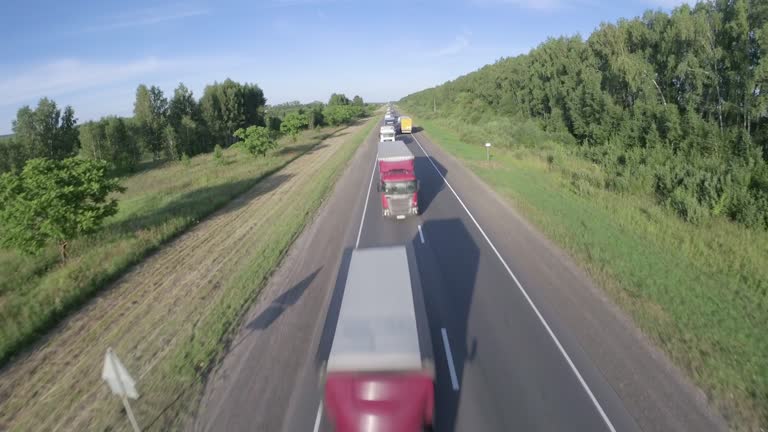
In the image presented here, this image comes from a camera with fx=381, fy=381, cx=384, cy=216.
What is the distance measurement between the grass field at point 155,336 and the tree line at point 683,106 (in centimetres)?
1904

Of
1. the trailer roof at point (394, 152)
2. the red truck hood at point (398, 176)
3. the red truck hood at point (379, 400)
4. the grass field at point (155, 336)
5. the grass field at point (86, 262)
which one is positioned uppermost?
the trailer roof at point (394, 152)

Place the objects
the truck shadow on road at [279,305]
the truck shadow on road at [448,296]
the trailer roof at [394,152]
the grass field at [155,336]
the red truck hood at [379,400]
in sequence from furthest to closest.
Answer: the trailer roof at [394,152], the truck shadow on road at [279,305], the grass field at [155,336], the truck shadow on road at [448,296], the red truck hood at [379,400]

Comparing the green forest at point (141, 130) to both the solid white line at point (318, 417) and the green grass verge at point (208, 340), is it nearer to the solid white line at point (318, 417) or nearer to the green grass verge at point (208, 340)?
the green grass verge at point (208, 340)

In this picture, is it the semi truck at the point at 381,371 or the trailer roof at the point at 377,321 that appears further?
the trailer roof at the point at 377,321

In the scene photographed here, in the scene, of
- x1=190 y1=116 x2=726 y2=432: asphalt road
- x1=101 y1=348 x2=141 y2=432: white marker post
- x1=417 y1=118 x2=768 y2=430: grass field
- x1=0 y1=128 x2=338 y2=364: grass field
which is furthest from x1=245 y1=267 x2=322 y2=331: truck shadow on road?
x1=417 y1=118 x2=768 y2=430: grass field

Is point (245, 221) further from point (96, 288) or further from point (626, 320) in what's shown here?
point (626, 320)

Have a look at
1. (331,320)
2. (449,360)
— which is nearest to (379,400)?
(449,360)

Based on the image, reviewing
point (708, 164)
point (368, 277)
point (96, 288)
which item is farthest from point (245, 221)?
point (708, 164)

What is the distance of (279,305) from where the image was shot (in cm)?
1174

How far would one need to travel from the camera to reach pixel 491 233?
16375mm

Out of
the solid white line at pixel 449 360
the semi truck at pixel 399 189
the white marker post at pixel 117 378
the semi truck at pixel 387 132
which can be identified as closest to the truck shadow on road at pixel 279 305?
the white marker post at pixel 117 378

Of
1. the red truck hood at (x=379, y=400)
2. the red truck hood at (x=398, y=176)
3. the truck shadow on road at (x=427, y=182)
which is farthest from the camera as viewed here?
the truck shadow on road at (x=427, y=182)

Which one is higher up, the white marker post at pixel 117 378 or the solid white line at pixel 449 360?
the white marker post at pixel 117 378

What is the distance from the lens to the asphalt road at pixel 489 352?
717 cm
